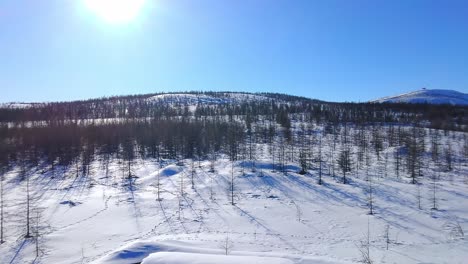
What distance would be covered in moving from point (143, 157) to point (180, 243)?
23851 mm

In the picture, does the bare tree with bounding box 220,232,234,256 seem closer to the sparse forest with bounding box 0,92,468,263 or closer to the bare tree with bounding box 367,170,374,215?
the sparse forest with bounding box 0,92,468,263

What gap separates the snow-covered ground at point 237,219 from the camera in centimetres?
924

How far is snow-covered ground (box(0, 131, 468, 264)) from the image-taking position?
30.3ft

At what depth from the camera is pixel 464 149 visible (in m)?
35.1

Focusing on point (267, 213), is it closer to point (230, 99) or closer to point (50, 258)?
point (50, 258)

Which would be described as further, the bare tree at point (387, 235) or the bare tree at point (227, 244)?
the bare tree at point (387, 235)

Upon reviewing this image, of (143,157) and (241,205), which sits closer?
(241,205)

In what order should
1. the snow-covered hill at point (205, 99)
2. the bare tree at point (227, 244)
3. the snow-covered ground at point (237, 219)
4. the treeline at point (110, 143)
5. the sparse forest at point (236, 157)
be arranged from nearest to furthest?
the bare tree at point (227, 244), the snow-covered ground at point (237, 219), the sparse forest at point (236, 157), the treeline at point (110, 143), the snow-covered hill at point (205, 99)

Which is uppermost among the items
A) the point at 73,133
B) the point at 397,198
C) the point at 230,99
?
the point at 230,99

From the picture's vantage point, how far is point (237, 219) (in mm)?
13203

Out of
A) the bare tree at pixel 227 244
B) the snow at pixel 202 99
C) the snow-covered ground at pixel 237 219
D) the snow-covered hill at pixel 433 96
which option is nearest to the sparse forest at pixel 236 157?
the bare tree at pixel 227 244

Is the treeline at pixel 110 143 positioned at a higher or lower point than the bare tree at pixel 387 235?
higher

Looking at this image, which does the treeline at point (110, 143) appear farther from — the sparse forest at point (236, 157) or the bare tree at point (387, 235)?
the bare tree at point (387, 235)

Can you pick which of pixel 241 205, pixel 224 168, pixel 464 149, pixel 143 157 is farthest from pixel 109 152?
pixel 464 149
